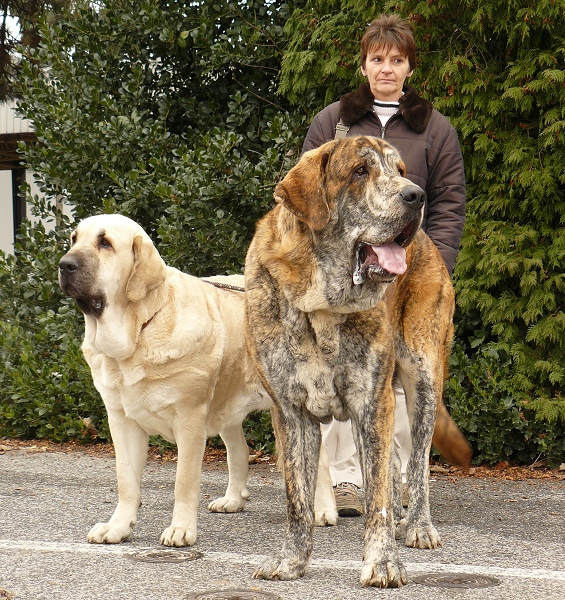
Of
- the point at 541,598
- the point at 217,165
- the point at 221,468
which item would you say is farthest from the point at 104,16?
the point at 541,598

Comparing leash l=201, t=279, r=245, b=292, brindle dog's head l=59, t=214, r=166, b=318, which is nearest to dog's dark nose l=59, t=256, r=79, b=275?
brindle dog's head l=59, t=214, r=166, b=318

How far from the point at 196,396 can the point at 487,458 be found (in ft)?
10.0

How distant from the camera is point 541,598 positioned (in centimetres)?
369

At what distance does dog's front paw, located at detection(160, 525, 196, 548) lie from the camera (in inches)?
181

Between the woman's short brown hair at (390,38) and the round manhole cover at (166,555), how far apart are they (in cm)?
293

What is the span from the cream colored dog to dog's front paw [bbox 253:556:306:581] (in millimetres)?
717

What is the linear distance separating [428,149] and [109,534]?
8.95ft

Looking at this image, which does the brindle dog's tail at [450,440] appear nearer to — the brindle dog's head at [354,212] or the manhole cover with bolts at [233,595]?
the brindle dog's head at [354,212]

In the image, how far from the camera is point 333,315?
4.00 meters

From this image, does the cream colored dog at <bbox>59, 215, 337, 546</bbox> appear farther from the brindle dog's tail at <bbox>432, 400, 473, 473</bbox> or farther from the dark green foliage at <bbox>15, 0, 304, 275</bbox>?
the dark green foliage at <bbox>15, 0, 304, 275</bbox>

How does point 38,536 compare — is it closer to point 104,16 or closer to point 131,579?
point 131,579

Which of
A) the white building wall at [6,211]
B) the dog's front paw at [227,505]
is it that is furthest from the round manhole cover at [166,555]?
the white building wall at [6,211]

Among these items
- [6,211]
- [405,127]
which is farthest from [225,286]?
[6,211]

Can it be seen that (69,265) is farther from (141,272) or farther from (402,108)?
(402,108)
